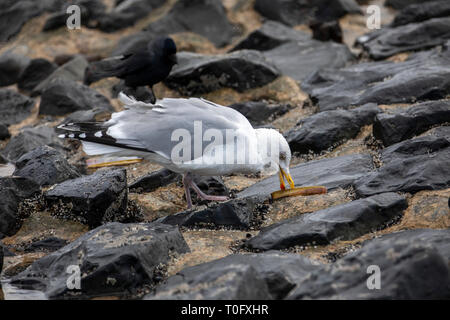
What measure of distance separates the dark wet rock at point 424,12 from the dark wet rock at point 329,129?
4353mm

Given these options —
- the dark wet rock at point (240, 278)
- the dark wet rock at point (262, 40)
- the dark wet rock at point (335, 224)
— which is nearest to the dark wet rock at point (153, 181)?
the dark wet rock at point (335, 224)

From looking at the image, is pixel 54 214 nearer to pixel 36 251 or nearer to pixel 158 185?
pixel 36 251

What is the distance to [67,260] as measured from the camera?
4.07 metres

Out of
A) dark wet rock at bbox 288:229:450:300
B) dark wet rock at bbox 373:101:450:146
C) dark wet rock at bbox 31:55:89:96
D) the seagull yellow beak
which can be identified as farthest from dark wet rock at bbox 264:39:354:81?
dark wet rock at bbox 288:229:450:300

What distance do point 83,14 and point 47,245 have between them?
8255 mm

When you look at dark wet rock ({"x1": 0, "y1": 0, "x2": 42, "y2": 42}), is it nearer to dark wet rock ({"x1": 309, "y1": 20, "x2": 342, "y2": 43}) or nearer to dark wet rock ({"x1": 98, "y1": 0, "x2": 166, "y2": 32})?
dark wet rock ({"x1": 98, "y1": 0, "x2": 166, "y2": 32})

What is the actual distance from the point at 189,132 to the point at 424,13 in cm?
657

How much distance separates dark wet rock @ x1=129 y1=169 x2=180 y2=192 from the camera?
5832 millimetres

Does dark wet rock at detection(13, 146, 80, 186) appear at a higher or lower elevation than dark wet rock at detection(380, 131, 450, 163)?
lower

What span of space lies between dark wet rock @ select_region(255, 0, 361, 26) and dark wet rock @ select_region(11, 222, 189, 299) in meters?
8.19

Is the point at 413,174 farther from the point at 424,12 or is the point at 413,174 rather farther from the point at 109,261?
the point at 424,12

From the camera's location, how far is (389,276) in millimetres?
3102

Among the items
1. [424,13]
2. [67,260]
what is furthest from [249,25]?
[67,260]

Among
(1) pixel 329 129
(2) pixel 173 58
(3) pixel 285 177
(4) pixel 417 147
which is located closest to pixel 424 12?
(2) pixel 173 58
